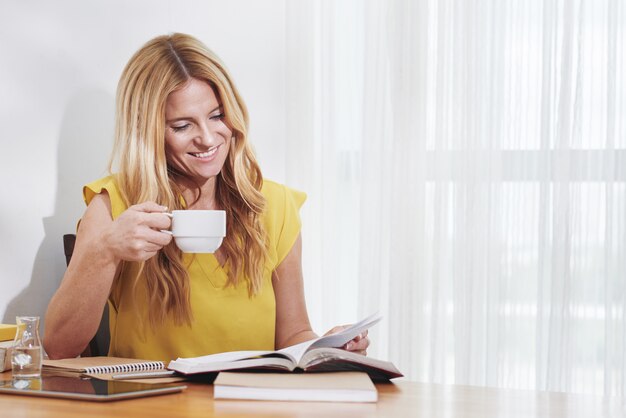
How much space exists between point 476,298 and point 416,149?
0.54 meters

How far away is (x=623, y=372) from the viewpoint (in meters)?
2.46

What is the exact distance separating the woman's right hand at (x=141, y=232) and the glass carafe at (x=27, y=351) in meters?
0.25

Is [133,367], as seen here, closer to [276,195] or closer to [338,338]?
[338,338]

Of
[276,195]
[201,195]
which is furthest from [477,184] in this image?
[201,195]

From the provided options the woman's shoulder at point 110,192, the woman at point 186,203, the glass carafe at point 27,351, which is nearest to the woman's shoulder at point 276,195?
the woman at point 186,203

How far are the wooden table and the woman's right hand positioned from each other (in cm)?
34

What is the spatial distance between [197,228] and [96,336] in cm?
65

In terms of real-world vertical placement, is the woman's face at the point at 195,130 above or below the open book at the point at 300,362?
above

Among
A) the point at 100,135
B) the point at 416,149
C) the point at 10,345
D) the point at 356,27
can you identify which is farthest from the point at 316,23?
the point at 10,345

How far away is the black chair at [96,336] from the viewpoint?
1747 mm

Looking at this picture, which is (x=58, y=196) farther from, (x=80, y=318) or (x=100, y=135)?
(x=80, y=318)

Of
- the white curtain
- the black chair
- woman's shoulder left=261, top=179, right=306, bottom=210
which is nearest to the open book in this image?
the black chair

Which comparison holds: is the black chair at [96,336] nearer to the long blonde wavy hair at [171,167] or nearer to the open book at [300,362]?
the long blonde wavy hair at [171,167]

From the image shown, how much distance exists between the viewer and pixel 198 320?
68.7 inches
